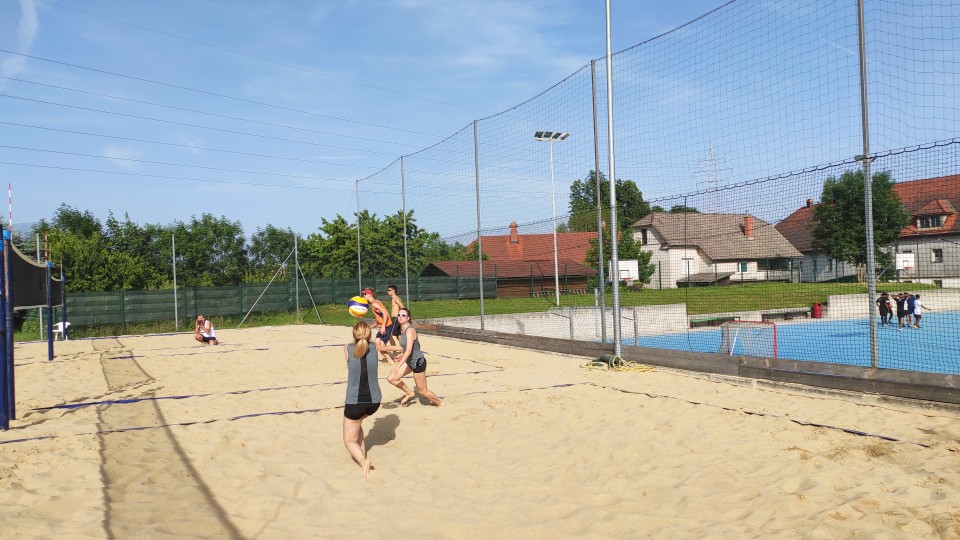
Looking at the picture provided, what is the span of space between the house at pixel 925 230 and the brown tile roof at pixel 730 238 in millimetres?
331

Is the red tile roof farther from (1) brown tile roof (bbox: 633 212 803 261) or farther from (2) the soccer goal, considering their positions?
(1) brown tile roof (bbox: 633 212 803 261)

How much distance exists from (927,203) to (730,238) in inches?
135

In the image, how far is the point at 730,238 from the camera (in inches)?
443

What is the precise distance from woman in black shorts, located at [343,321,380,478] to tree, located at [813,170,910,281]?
236 inches

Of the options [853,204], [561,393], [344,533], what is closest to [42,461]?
[344,533]

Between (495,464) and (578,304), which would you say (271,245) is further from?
(495,464)

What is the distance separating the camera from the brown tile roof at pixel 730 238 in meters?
9.91

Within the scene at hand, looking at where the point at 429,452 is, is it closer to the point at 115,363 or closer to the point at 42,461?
the point at 42,461

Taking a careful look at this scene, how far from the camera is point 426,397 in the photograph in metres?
8.19

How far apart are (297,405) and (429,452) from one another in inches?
103

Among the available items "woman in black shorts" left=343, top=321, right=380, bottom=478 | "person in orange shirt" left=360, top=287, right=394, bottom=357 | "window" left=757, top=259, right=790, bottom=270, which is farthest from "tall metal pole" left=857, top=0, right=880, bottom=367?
"person in orange shirt" left=360, top=287, right=394, bottom=357

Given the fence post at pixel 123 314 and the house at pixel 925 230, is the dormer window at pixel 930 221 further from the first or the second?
the fence post at pixel 123 314

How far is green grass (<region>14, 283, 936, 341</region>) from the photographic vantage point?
39.1 feet

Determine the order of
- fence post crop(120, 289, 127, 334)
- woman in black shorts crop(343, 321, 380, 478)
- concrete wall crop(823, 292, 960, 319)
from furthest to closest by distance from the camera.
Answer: fence post crop(120, 289, 127, 334), concrete wall crop(823, 292, 960, 319), woman in black shorts crop(343, 321, 380, 478)
